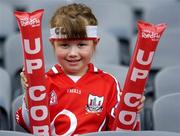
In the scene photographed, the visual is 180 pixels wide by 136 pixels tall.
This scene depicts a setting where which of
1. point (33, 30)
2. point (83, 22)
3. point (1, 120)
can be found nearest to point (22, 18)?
point (33, 30)

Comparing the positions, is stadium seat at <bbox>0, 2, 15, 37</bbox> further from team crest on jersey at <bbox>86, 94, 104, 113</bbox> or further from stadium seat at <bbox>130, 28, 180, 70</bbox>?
team crest on jersey at <bbox>86, 94, 104, 113</bbox>

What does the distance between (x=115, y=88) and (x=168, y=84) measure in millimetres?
824

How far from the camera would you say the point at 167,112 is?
Answer: 312cm

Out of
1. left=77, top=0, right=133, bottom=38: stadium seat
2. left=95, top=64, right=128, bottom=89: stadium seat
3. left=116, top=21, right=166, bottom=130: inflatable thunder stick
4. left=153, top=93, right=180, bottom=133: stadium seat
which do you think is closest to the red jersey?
left=116, top=21, right=166, bottom=130: inflatable thunder stick

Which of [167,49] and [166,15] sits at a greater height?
[166,15]

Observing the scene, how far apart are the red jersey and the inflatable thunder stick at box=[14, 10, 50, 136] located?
158 millimetres

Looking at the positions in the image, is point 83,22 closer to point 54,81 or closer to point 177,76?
point 54,81

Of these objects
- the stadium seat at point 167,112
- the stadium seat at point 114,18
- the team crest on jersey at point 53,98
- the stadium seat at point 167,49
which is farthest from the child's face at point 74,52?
the stadium seat at point 114,18

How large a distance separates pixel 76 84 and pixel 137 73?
43cm

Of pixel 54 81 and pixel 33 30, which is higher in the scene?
pixel 33 30

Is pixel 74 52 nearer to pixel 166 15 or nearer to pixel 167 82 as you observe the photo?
pixel 167 82

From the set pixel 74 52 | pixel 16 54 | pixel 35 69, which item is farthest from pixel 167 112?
pixel 16 54

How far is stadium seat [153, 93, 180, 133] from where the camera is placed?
3086 mm

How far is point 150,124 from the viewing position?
11.8 ft
